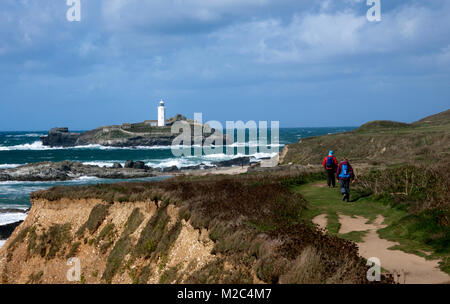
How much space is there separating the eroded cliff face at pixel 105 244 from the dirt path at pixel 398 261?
4057 mm

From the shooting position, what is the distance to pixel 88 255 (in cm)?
1811

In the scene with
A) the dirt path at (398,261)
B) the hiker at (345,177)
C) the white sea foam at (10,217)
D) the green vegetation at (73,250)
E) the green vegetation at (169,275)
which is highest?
the hiker at (345,177)

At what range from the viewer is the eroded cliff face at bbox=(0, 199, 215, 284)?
12.9 metres

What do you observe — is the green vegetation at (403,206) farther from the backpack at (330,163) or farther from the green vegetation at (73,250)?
the green vegetation at (73,250)

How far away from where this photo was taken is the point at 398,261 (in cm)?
890

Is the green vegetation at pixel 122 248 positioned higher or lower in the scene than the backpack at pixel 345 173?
lower

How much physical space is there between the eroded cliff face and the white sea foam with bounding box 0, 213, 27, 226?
10.5m

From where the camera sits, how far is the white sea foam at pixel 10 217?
30.9 m

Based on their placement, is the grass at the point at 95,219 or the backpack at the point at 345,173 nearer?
the backpack at the point at 345,173

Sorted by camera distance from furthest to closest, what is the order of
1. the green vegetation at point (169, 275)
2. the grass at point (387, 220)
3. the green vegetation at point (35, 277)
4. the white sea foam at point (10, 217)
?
the white sea foam at point (10, 217), the green vegetation at point (35, 277), the green vegetation at point (169, 275), the grass at point (387, 220)

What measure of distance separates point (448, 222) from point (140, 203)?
40.3 feet

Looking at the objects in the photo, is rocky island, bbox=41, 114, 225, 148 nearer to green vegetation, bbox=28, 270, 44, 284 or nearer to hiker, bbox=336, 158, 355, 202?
green vegetation, bbox=28, 270, 44, 284

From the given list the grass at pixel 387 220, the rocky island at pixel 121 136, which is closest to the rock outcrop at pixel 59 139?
the rocky island at pixel 121 136
